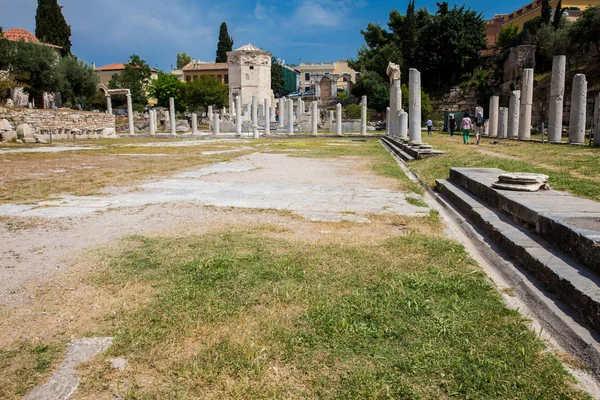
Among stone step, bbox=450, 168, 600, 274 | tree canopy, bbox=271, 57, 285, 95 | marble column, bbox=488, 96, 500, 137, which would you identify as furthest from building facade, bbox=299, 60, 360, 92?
stone step, bbox=450, 168, 600, 274

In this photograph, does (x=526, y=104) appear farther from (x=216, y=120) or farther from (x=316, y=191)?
(x=216, y=120)

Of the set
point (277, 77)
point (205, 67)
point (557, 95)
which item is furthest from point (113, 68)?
point (557, 95)

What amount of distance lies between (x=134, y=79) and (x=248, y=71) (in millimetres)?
19631

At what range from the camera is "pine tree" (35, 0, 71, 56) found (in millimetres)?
51000

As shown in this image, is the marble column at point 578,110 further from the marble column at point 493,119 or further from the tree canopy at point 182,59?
the tree canopy at point 182,59

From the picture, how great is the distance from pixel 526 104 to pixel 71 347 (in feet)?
80.8

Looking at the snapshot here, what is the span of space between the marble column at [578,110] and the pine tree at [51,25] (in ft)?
165

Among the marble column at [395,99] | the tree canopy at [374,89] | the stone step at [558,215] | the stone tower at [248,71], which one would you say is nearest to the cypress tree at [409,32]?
the tree canopy at [374,89]

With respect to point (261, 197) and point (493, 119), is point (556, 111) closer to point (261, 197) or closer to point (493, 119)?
point (493, 119)

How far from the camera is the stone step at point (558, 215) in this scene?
338 centimetres

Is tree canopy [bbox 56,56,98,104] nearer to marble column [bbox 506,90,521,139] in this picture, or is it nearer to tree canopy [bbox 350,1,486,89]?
tree canopy [bbox 350,1,486,89]

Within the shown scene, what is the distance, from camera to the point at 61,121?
34.4m

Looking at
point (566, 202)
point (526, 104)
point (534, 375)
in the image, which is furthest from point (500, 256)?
point (526, 104)

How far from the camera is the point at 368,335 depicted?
2.73 meters
